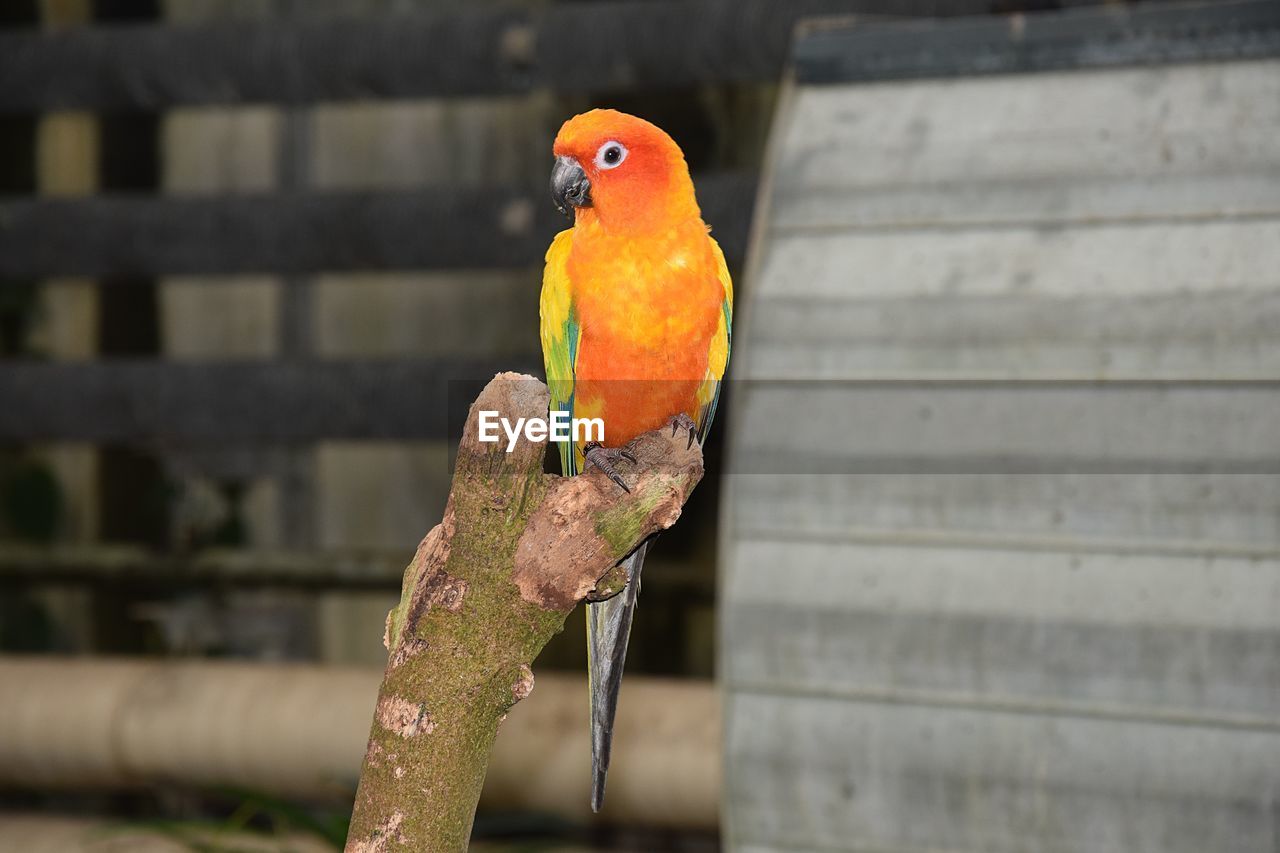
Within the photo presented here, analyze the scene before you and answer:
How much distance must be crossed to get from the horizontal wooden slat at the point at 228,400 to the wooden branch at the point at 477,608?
1555 millimetres

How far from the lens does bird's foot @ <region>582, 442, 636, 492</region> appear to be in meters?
0.84

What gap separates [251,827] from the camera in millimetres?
3270

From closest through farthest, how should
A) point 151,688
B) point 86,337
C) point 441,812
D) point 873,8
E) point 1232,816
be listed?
point 441,812 < point 1232,816 < point 873,8 < point 151,688 < point 86,337

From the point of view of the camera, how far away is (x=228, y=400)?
2812 mm

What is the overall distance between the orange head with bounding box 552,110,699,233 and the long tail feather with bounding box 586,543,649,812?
0.71 ft

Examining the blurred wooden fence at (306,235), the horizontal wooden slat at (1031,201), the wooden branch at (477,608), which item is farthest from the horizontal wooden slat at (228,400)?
the wooden branch at (477,608)

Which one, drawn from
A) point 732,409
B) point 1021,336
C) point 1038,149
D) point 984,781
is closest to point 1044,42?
point 1038,149

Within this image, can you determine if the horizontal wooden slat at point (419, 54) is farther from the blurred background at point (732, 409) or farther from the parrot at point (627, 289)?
the parrot at point (627, 289)

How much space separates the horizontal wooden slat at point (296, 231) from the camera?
8.66ft

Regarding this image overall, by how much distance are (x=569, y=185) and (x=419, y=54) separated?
1.93 metres

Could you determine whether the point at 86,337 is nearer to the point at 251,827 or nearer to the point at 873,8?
the point at 251,827

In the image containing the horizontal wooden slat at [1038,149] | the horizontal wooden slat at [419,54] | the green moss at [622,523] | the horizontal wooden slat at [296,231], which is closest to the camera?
the green moss at [622,523]

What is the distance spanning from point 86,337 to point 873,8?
2188 mm

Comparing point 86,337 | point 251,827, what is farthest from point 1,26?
point 251,827
